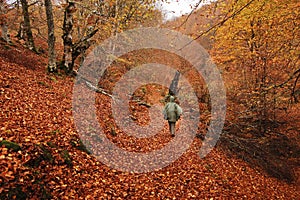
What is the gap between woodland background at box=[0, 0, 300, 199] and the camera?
457cm

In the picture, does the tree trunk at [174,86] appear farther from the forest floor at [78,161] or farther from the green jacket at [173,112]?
the green jacket at [173,112]

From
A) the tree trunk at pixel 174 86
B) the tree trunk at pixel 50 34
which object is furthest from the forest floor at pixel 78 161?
the tree trunk at pixel 174 86

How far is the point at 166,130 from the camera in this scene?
1157 centimetres

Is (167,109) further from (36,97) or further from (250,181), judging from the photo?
(36,97)

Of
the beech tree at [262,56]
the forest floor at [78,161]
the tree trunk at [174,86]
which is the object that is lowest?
the forest floor at [78,161]

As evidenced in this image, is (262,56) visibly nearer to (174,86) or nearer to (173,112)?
(173,112)

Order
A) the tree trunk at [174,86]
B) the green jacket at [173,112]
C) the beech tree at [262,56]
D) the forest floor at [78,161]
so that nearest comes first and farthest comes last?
the forest floor at [78,161] → the beech tree at [262,56] → the green jacket at [173,112] → the tree trunk at [174,86]

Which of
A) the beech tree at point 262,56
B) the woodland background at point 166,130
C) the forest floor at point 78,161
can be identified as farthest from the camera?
the beech tree at point 262,56

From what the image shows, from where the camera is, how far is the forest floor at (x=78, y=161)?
434cm

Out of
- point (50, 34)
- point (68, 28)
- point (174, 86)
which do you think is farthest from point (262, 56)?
point (50, 34)

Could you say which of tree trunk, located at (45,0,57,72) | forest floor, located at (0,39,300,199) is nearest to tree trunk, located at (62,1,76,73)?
tree trunk, located at (45,0,57,72)

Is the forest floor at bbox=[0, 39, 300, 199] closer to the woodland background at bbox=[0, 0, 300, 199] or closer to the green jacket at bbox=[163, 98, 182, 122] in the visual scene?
the woodland background at bbox=[0, 0, 300, 199]

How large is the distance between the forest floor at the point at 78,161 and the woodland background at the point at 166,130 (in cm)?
3

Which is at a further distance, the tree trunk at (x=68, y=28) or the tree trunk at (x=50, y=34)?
the tree trunk at (x=68, y=28)
